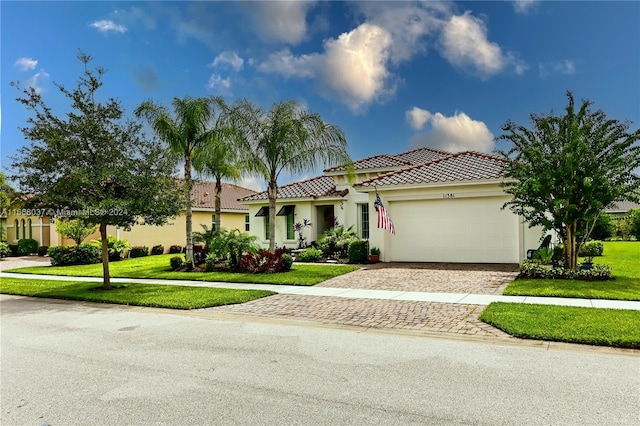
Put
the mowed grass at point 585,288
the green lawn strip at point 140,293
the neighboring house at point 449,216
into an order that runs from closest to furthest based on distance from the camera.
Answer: the mowed grass at point 585,288 < the green lawn strip at point 140,293 < the neighboring house at point 449,216

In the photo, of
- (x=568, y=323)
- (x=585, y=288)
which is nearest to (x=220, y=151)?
(x=585, y=288)

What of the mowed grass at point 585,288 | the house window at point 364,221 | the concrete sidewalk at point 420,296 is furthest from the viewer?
the house window at point 364,221

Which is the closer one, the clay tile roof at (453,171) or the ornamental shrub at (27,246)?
the clay tile roof at (453,171)

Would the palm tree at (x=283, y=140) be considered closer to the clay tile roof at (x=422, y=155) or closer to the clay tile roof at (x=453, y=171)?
the clay tile roof at (x=453, y=171)

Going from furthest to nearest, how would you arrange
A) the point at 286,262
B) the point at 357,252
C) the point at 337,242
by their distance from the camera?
the point at 337,242
the point at 357,252
the point at 286,262

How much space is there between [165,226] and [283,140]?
1615 cm

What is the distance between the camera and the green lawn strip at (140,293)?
10555 mm

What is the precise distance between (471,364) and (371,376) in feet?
4.49

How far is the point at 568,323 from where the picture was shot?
730 cm

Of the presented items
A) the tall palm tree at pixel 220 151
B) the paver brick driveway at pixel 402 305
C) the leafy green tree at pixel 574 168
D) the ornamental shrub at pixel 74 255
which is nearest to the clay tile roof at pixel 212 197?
the ornamental shrub at pixel 74 255

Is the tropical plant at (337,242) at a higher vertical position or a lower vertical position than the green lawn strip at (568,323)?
higher

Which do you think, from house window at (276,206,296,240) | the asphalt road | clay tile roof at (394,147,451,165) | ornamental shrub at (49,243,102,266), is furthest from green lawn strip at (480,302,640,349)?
ornamental shrub at (49,243,102,266)

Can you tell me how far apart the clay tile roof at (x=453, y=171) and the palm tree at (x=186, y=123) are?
6.94m

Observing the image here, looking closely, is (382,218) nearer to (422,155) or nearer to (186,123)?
(186,123)
